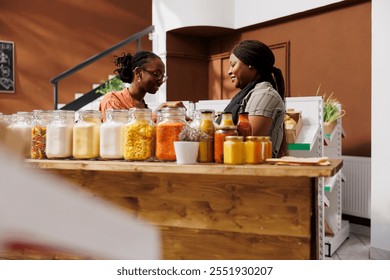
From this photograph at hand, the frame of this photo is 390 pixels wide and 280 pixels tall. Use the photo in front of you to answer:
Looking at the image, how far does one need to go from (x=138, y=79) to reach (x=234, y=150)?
84 centimetres

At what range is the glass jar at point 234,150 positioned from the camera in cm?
134

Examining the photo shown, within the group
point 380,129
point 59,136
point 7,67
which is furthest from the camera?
point 7,67

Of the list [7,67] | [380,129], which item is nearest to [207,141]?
[380,129]

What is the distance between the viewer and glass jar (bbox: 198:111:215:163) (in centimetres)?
141

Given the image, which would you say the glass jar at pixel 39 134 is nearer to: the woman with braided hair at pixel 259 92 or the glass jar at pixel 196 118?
the glass jar at pixel 196 118

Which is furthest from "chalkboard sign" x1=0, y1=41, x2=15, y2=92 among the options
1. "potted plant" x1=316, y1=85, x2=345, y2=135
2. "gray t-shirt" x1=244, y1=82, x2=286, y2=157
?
"gray t-shirt" x1=244, y1=82, x2=286, y2=157

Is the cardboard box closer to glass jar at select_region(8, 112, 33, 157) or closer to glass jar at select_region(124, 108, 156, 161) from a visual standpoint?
glass jar at select_region(124, 108, 156, 161)

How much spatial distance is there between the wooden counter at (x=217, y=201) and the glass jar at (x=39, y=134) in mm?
85

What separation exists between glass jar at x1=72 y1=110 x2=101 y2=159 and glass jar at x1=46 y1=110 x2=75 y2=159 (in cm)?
3

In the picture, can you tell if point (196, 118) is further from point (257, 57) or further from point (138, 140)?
point (257, 57)

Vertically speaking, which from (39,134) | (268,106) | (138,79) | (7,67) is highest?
(7,67)

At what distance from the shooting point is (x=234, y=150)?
4.39 ft

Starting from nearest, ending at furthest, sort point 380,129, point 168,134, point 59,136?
1. point 168,134
2. point 59,136
3. point 380,129

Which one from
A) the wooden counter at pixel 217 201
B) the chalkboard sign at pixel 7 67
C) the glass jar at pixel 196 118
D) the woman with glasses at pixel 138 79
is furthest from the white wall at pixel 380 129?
the chalkboard sign at pixel 7 67
